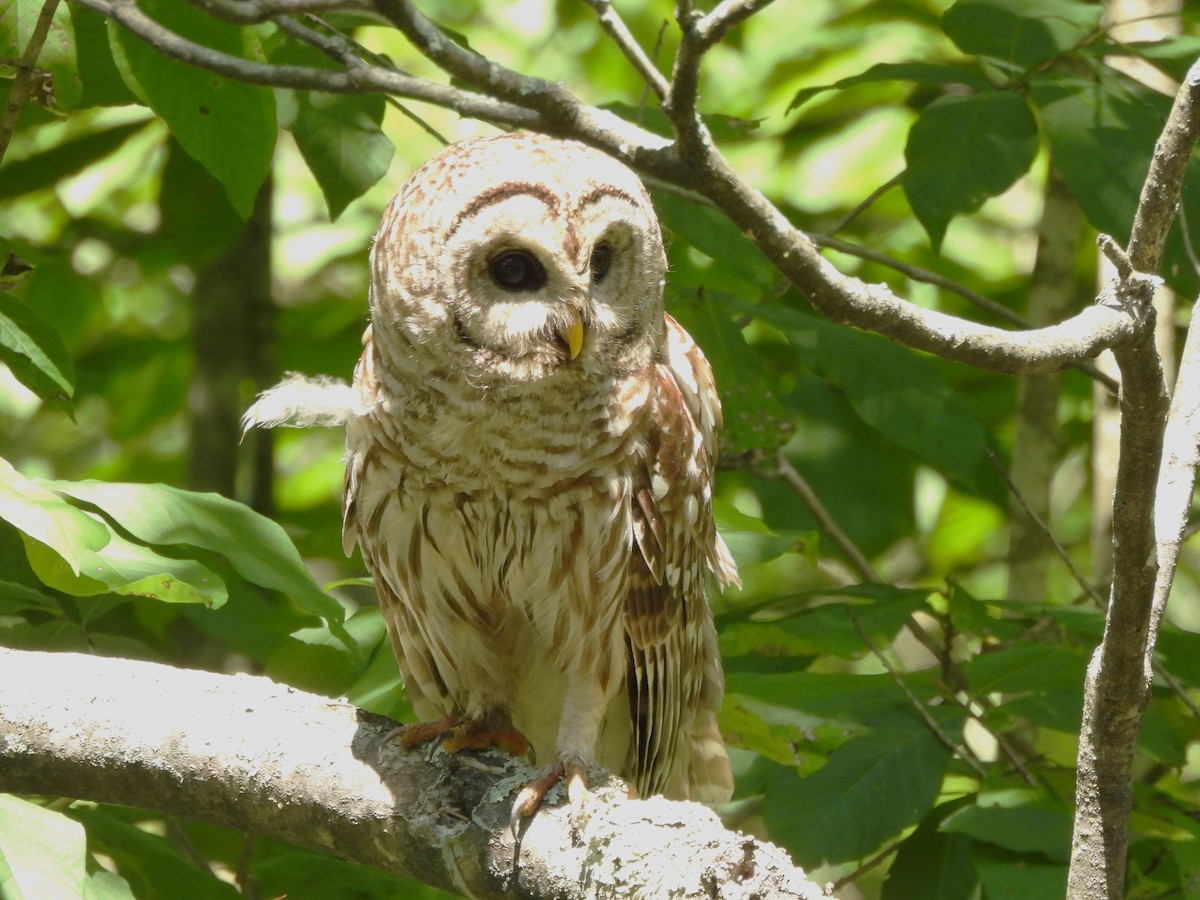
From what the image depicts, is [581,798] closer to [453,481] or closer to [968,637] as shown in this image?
[453,481]

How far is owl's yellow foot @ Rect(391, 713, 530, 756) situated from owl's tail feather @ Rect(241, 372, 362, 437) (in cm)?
73

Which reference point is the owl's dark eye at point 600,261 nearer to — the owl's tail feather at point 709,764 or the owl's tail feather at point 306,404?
the owl's tail feather at point 306,404

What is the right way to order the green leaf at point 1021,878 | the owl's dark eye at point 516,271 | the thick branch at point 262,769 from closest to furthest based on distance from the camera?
the thick branch at point 262,769
the green leaf at point 1021,878
the owl's dark eye at point 516,271

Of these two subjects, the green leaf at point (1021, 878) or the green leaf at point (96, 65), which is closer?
the green leaf at point (1021, 878)

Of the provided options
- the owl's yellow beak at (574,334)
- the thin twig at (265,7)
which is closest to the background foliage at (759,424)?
the owl's yellow beak at (574,334)

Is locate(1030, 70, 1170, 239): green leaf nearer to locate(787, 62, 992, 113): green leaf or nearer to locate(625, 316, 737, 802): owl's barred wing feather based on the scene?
locate(787, 62, 992, 113): green leaf

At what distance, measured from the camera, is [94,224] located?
508 cm

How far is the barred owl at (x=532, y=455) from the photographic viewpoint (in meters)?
2.88

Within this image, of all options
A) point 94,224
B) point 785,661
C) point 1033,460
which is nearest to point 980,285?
point 1033,460

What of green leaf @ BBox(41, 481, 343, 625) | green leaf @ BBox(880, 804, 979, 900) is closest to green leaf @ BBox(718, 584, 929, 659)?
green leaf @ BBox(880, 804, 979, 900)

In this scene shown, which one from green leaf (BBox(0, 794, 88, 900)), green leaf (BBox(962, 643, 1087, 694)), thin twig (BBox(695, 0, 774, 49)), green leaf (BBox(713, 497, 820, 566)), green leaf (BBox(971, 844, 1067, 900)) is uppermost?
thin twig (BBox(695, 0, 774, 49))

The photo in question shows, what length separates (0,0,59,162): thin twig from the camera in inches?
112

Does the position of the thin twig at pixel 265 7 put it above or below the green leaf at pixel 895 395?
below

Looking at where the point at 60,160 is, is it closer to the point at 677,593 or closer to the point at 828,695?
the point at 677,593
